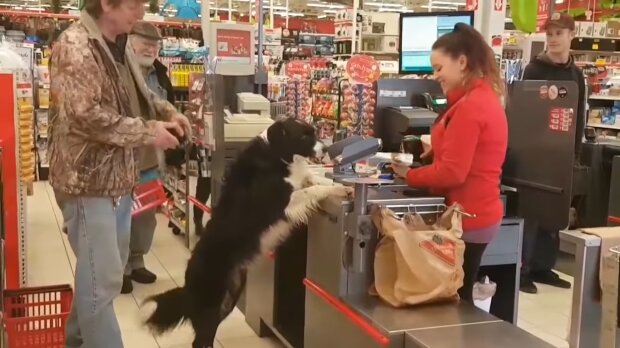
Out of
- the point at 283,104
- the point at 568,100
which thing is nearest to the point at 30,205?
the point at 283,104

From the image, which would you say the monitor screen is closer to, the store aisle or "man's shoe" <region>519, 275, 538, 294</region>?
"man's shoe" <region>519, 275, 538, 294</region>

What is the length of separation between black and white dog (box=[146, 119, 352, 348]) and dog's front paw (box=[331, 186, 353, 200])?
12 centimetres

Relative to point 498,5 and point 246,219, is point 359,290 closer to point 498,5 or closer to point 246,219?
point 246,219

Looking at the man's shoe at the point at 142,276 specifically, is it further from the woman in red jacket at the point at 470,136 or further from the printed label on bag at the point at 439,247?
the printed label on bag at the point at 439,247

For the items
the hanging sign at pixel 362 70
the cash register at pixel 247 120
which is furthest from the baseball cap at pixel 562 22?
the cash register at pixel 247 120

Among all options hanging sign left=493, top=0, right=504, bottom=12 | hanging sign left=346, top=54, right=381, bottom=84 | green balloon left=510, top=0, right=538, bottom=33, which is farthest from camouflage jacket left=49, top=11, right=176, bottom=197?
green balloon left=510, top=0, right=538, bottom=33

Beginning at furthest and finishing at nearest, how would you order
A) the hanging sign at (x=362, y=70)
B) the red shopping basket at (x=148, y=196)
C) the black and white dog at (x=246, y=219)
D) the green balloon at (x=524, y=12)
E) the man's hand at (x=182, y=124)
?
the green balloon at (x=524, y=12), the hanging sign at (x=362, y=70), the red shopping basket at (x=148, y=196), the black and white dog at (x=246, y=219), the man's hand at (x=182, y=124)

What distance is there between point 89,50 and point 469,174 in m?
1.41

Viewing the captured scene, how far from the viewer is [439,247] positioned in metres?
2.26

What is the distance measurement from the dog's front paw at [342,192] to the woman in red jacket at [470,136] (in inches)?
10.0

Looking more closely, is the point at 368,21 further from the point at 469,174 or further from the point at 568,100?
the point at 469,174

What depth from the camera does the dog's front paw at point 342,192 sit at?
2.58 metres

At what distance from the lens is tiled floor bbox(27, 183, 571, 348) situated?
3621 mm

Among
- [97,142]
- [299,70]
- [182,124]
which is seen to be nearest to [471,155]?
[182,124]
